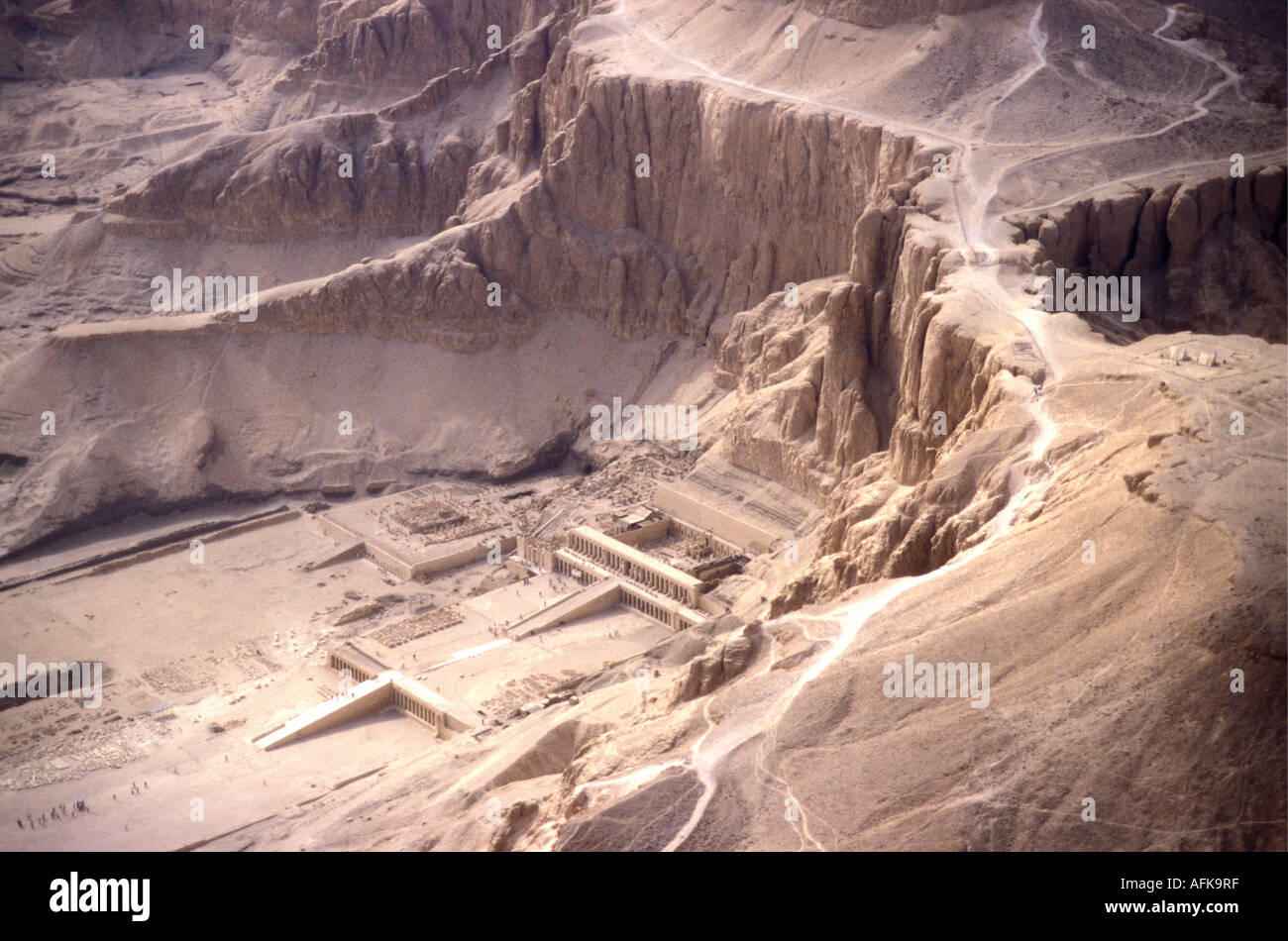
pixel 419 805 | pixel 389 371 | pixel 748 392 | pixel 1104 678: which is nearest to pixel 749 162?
pixel 748 392

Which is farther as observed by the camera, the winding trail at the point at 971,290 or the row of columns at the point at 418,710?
the row of columns at the point at 418,710

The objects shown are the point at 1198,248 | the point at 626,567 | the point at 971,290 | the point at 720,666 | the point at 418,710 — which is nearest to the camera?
the point at 720,666

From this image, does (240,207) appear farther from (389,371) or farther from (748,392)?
(748,392)

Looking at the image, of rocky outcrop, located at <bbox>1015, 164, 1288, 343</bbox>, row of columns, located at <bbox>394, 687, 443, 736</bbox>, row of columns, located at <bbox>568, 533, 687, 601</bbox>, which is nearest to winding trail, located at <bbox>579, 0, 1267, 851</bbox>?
rocky outcrop, located at <bbox>1015, 164, 1288, 343</bbox>

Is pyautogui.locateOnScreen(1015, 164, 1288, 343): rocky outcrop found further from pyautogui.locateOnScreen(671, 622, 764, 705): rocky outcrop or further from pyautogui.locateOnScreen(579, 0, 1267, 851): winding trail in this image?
pyautogui.locateOnScreen(671, 622, 764, 705): rocky outcrop

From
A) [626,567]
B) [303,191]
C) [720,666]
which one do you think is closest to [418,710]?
[626,567]

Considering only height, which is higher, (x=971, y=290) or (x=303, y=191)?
(x=303, y=191)

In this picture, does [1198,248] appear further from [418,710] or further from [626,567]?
[418,710]

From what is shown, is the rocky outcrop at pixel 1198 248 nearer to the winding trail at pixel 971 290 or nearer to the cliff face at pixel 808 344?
the cliff face at pixel 808 344

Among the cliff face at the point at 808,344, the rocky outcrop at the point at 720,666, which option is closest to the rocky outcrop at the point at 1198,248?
the cliff face at the point at 808,344

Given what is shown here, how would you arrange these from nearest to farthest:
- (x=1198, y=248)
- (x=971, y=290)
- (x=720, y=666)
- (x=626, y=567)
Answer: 1. (x=720, y=666)
2. (x=971, y=290)
3. (x=1198, y=248)
4. (x=626, y=567)

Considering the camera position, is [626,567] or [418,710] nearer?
[418,710]
